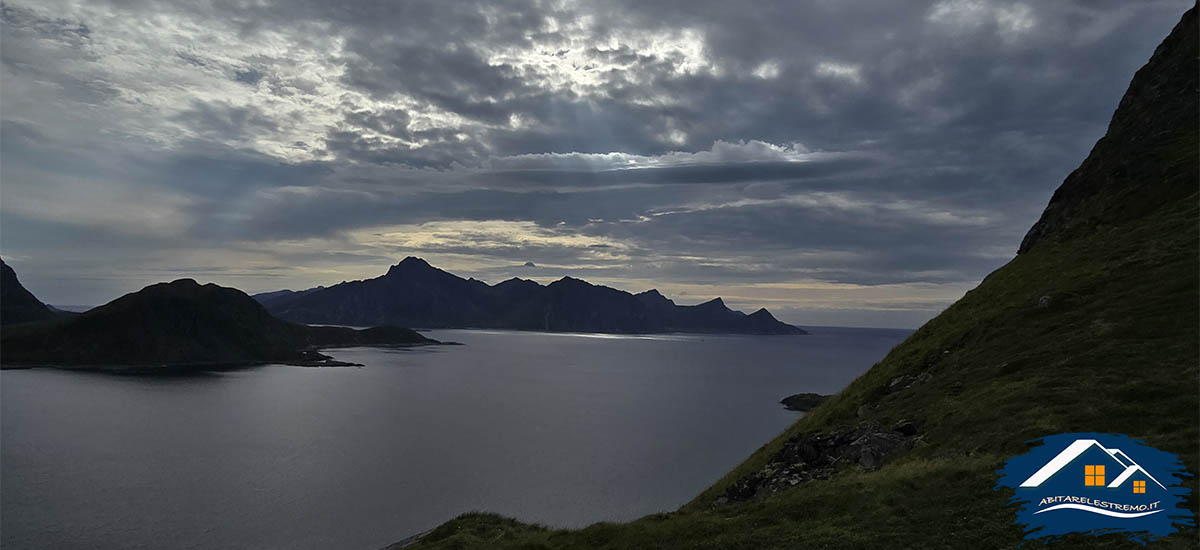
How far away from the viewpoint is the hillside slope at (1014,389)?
22.2m

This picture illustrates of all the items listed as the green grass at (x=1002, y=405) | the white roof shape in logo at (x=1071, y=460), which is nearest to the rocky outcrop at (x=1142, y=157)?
the green grass at (x=1002, y=405)

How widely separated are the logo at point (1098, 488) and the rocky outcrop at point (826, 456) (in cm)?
963

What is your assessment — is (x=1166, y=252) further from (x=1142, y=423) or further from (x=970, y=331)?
(x=1142, y=423)

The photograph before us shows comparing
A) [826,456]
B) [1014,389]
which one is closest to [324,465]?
[826,456]

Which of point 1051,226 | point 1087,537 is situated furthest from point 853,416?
point 1051,226

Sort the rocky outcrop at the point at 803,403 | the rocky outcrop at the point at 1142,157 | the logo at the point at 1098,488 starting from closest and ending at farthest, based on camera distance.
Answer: the logo at the point at 1098,488, the rocky outcrop at the point at 1142,157, the rocky outcrop at the point at 803,403

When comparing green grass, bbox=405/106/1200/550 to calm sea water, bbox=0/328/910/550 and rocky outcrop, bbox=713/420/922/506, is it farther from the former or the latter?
calm sea water, bbox=0/328/910/550

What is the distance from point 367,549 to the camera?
68062 mm

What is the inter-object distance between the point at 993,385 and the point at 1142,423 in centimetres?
1087

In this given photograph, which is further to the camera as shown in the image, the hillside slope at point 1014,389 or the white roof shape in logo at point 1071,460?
the hillside slope at point 1014,389

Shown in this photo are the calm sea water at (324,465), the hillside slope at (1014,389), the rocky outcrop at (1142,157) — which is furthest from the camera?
the calm sea water at (324,465)

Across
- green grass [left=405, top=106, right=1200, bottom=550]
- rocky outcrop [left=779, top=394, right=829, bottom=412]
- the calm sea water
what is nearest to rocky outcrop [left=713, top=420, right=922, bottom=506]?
green grass [left=405, top=106, right=1200, bottom=550]

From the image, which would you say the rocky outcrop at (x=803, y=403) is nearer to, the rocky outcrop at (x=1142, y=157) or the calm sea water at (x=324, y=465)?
the calm sea water at (x=324, y=465)

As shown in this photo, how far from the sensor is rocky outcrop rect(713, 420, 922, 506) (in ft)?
107
